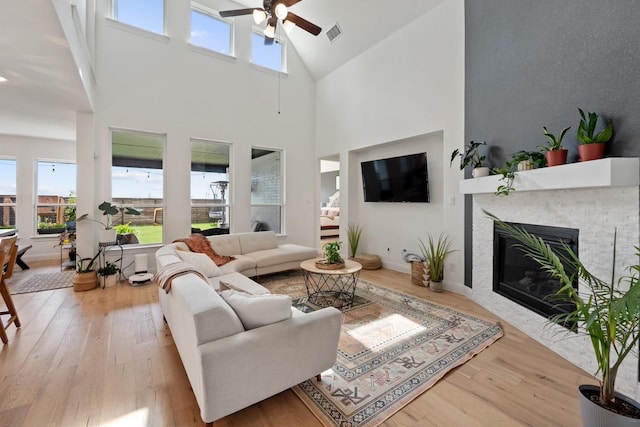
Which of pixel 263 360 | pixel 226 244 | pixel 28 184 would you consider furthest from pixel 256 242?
pixel 28 184

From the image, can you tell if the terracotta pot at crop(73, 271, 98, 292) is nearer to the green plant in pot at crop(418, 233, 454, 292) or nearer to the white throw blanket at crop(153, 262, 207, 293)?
the white throw blanket at crop(153, 262, 207, 293)

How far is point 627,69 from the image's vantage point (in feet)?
6.52

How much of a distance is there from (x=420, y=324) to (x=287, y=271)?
2.72 m

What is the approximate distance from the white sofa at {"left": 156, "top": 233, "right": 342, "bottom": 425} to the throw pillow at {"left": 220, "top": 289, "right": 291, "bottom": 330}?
4 cm

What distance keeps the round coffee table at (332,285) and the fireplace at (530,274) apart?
1.59 meters

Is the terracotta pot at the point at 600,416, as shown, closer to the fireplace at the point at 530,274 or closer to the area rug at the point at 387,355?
the area rug at the point at 387,355

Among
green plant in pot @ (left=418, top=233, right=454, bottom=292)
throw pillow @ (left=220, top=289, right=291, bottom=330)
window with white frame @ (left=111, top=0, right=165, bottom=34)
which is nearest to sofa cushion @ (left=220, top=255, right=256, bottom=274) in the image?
throw pillow @ (left=220, top=289, right=291, bottom=330)

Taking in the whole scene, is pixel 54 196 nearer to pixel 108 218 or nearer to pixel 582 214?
pixel 108 218

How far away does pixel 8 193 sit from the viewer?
584 cm

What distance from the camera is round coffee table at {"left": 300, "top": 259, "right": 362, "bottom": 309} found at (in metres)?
3.36

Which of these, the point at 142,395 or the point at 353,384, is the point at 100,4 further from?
the point at 353,384

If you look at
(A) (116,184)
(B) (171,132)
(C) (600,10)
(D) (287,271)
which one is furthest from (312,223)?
(C) (600,10)

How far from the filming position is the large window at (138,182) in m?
4.77

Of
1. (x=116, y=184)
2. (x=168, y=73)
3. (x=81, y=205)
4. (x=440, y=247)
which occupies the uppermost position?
(x=168, y=73)
